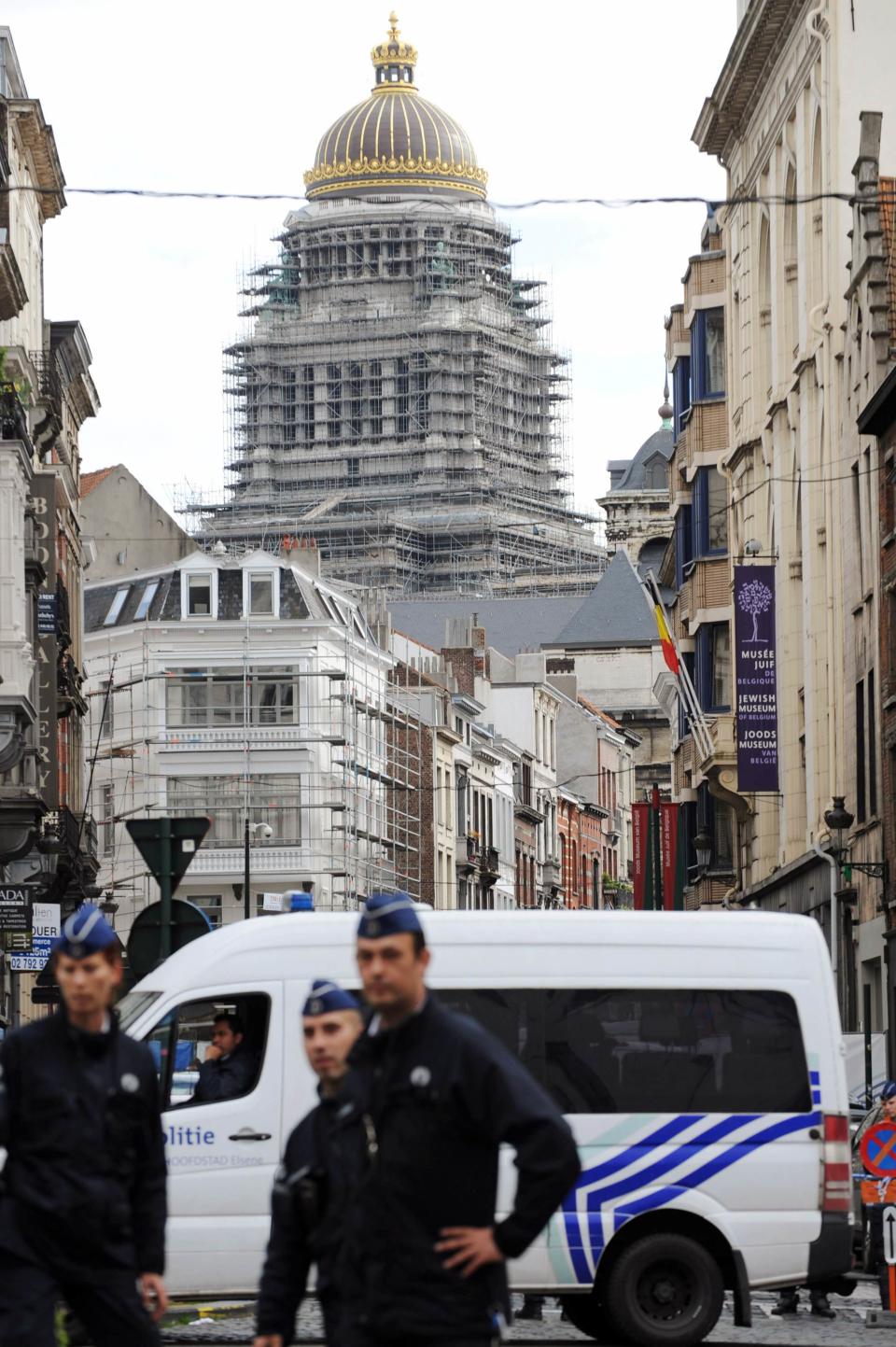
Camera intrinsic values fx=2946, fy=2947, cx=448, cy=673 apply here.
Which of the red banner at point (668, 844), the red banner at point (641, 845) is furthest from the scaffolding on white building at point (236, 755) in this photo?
the red banner at point (668, 844)

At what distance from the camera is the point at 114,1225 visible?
8.70 metres

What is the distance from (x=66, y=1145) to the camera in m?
8.64

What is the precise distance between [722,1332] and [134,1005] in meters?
4.04

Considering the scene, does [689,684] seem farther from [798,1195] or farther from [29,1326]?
[29,1326]

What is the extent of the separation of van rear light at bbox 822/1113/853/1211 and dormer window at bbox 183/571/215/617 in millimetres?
67778

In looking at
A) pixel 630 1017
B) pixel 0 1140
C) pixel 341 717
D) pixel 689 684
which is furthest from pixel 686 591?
pixel 0 1140

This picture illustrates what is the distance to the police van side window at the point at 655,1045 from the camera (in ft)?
52.4

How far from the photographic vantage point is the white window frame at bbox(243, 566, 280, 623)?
83062mm

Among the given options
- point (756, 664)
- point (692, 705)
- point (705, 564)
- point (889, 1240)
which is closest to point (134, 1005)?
point (889, 1240)

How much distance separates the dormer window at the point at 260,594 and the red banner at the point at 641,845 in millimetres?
12368

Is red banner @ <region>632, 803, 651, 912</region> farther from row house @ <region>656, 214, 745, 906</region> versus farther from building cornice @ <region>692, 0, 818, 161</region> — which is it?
building cornice @ <region>692, 0, 818, 161</region>

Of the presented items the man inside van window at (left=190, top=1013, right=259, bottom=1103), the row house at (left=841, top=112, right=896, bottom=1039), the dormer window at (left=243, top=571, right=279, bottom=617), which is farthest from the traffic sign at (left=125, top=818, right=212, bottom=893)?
the dormer window at (left=243, top=571, right=279, bottom=617)

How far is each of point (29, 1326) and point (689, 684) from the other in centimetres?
4946

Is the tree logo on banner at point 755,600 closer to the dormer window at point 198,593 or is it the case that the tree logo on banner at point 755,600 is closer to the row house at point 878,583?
the row house at point 878,583
